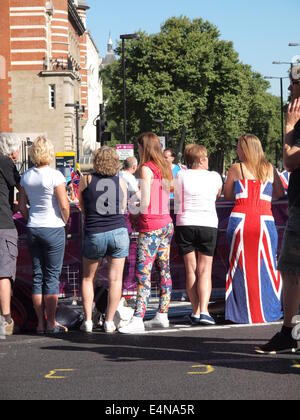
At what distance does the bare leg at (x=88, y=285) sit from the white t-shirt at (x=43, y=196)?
50 centimetres

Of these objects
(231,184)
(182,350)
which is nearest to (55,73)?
(231,184)

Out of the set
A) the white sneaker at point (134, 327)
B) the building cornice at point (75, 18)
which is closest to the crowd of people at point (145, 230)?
the white sneaker at point (134, 327)

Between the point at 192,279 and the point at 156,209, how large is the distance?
0.90 m

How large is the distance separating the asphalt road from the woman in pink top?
1.81 feet

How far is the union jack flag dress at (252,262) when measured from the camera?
9.73m

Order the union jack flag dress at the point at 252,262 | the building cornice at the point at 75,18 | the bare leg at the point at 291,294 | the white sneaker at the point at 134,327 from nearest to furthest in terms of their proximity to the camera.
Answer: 1. the bare leg at the point at 291,294
2. the white sneaker at the point at 134,327
3. the union jack flag dress at the point at 252,262
4. the building cornice at the point at 75,18

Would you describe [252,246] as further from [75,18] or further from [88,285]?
[75,18]

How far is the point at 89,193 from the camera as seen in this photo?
956 cm

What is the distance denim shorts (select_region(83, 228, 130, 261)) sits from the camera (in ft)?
31.3

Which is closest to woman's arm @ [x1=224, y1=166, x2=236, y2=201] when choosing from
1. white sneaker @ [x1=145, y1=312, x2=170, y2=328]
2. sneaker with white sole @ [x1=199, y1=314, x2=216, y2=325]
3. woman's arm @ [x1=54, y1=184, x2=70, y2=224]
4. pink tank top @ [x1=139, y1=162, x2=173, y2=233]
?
pink tank top @ [x1=139, y1=162, x2=173, y2=233]

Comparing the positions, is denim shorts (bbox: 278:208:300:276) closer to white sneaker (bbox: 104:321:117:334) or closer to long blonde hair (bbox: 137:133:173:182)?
long blonde hair (bbox: 137:133:173:182)

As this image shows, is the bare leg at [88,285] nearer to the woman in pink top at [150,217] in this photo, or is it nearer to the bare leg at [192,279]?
the woman in pink top at [150,217]

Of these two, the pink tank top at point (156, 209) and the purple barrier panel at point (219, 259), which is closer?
the pink tank top at point (156, 209)

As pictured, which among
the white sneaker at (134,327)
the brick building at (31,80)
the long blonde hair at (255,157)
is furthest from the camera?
the brick building at (31,80)
